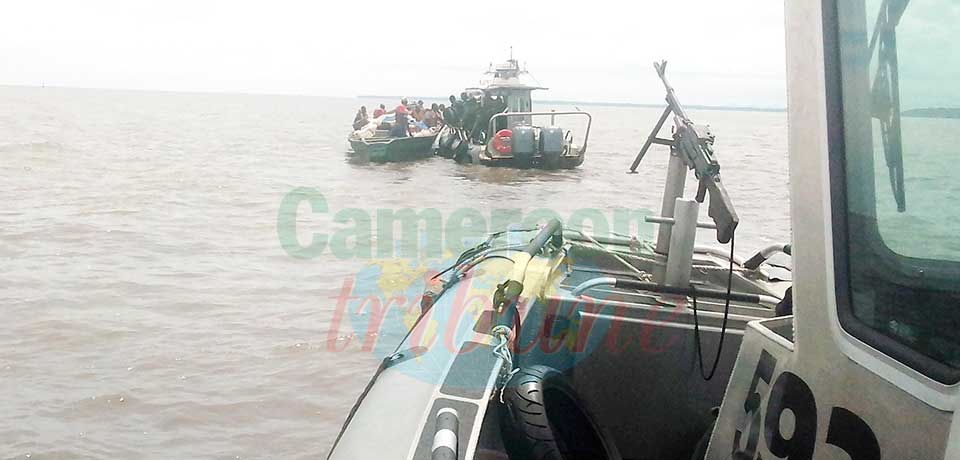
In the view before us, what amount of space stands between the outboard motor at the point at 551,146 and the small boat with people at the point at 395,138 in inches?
160

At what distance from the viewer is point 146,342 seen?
6.49 meters

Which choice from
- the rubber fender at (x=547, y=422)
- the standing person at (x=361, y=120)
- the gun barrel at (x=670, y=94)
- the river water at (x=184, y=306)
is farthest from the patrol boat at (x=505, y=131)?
the rubber fender at (x=547, y=422)

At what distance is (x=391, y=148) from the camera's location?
2194cm

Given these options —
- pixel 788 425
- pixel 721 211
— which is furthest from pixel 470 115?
pixel 788 425

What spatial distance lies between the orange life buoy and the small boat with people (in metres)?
2.99

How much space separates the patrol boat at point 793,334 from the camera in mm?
1141

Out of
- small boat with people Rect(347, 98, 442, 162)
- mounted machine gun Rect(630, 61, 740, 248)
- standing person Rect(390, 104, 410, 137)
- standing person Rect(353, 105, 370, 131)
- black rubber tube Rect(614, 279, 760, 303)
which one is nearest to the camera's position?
Answer: mounted machine gun Rect(630, 61, 740, 248)

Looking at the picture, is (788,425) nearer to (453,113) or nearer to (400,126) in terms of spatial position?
(400,126)

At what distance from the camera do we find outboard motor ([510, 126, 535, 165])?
20547 mm

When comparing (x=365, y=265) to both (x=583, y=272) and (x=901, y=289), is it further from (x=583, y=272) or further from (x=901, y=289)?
(x=901, y=289)

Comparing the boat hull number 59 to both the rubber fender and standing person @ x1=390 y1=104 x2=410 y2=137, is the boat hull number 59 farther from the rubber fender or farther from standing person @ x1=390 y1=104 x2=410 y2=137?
standing person @ x1=390 y1=104 x2=410 y2=137

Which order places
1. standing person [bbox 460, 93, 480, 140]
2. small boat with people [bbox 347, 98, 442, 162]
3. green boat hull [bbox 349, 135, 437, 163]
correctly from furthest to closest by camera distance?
1. standing person [bbox 460, 93, 480, 140]
2. small boat with people [bbox 347, 98, 442, 162]
3. green boat hull [bbox 349, 135, 437, 163]

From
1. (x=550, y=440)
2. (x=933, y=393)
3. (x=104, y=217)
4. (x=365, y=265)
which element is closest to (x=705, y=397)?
(x=550, y=440)

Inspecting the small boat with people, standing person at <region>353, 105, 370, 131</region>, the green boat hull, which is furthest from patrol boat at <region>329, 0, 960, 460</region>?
standing person at <region>353, 105, 370, 131</region>
